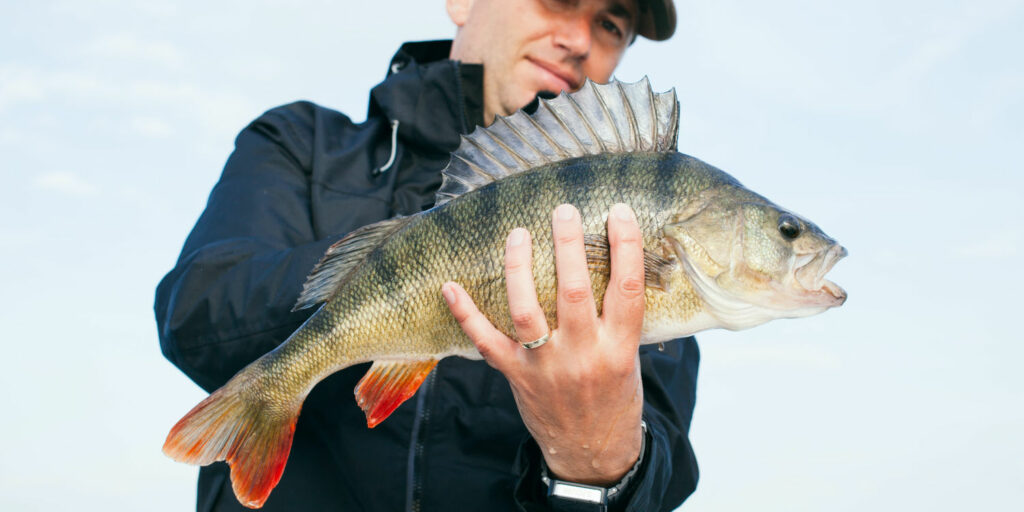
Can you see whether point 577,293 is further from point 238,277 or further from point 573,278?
point 238,277

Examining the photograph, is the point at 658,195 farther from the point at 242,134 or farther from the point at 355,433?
the point at 242,134

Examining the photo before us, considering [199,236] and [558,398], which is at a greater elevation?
[199,236]

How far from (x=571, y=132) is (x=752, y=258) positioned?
0.63 m

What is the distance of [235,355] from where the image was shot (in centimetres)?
242

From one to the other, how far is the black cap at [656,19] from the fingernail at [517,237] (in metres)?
2.33

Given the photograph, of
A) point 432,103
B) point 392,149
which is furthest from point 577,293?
point 432,103

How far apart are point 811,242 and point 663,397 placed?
1.10 metres

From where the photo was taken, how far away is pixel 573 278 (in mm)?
1868

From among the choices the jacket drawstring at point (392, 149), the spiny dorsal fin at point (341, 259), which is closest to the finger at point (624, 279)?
the spiny dorsal fin at point (341, 259)

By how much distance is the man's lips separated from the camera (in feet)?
11.9

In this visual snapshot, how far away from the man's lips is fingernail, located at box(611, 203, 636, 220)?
1818 mm

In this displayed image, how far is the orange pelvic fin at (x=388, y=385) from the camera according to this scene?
6.95 ft

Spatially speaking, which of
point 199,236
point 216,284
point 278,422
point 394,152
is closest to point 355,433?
point 278,422

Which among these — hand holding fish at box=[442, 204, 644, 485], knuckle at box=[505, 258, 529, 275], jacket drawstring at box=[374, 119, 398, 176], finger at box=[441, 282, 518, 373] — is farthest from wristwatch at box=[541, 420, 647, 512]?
jacket drawstring at box=[374, 119, 398, 176]
